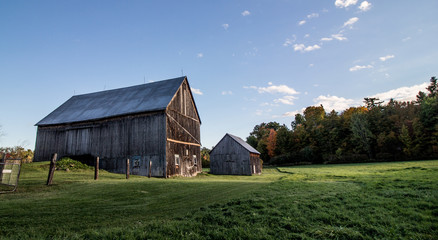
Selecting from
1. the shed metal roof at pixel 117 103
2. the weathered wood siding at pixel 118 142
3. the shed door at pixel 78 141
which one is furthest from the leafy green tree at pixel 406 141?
the shed door at pixel 78 141

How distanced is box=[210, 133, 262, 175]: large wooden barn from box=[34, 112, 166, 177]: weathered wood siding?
1456cm

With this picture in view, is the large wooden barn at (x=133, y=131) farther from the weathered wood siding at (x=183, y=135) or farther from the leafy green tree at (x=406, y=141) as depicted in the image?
the leafy green tree at (x=406, y=141)

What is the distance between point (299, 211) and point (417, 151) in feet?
177

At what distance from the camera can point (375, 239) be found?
4.75 m

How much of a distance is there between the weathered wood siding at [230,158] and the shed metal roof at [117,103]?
1283 cm

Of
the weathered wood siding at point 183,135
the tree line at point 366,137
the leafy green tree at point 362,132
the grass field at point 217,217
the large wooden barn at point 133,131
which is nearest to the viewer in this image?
the grass field at point 217,217

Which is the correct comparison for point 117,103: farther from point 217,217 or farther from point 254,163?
point 217,217

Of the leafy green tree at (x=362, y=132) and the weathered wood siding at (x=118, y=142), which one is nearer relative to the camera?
the weathered wood siding at (x=118, y=142)

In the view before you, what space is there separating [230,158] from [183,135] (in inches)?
426

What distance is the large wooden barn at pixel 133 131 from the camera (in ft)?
74.2

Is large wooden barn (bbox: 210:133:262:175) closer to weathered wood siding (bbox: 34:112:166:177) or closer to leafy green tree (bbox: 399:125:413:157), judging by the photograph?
weathered wood siding (bbox: 34:112:166:177)

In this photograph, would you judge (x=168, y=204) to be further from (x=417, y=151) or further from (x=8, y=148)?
(x=417, y=151)

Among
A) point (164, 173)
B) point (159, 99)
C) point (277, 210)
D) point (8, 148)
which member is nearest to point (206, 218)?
point (277, 210)

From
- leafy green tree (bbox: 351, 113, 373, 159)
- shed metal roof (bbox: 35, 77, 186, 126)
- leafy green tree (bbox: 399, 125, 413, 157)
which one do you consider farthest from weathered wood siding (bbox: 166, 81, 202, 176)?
leafy green tree (bbox: 399, 125, 413, 157)
